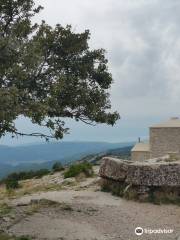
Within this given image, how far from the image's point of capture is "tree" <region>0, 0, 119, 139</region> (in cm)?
1848

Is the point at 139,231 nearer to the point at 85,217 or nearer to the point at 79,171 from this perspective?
the point at 85,217

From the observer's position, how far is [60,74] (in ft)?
70.2

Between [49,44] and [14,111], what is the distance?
233 inches

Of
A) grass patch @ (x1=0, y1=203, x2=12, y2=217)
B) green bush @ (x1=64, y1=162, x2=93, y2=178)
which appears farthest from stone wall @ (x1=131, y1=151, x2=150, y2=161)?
grass patch @ (x1=0, y1=203, x2=12, y2=217)

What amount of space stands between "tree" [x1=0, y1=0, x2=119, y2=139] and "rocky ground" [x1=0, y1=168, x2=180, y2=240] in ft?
9.72

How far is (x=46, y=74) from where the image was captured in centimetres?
2133

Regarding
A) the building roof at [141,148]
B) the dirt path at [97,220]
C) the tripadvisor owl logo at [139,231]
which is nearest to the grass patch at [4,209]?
the dirt path at [97,220]

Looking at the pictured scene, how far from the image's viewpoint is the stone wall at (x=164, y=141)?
48.6 metres

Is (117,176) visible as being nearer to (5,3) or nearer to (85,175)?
(85,175)

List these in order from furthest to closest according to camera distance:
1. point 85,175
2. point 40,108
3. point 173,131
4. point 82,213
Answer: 1. point 173,131
2. point 85,175
3. point 82,213
4. point 40,108

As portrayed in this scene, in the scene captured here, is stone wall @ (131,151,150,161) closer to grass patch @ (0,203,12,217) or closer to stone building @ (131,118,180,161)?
stone building @ (131,118,180,161)

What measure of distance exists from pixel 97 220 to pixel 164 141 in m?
30.7

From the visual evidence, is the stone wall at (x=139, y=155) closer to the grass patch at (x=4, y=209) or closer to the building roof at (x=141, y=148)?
the building roof at (x=141, y=148)

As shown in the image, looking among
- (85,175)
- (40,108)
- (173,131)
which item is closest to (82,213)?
(40,108)
